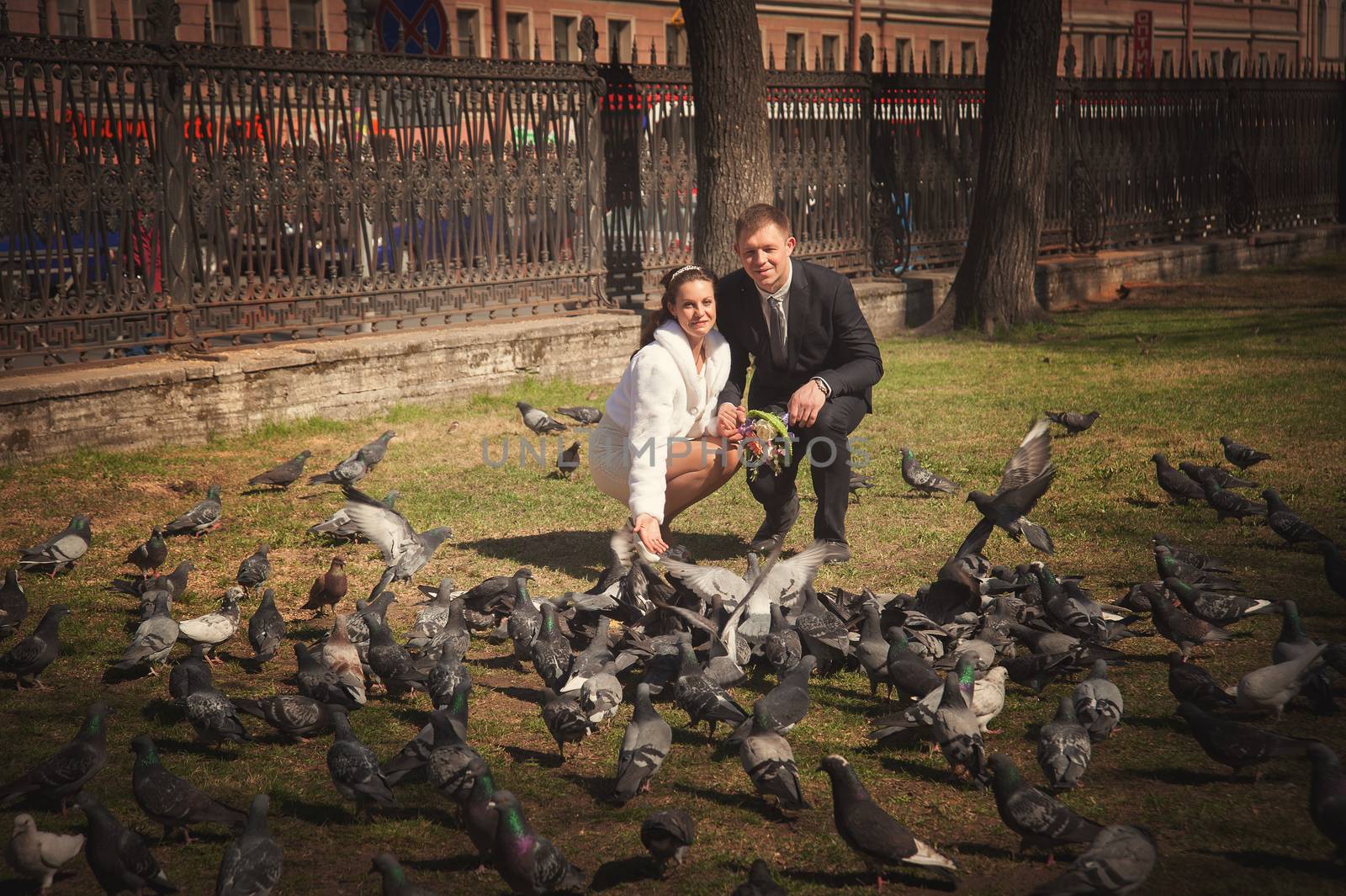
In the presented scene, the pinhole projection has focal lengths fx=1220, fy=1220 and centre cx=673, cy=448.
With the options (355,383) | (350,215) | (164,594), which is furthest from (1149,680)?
(350,215)

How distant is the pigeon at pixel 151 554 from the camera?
6.98 meters

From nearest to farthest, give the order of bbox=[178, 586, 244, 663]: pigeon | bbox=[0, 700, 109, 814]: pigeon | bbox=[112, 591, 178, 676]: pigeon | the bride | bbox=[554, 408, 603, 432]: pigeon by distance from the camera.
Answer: bbox=[0, 700, 109, 814]: pigeon < bbox=[112, 591, 178, 676]: pigeon < bbox=[178, 586, 244, 663]: pigeon < the bride < bbox=[554, 408, 603, 432]: pigeon

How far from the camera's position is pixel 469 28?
32406mm

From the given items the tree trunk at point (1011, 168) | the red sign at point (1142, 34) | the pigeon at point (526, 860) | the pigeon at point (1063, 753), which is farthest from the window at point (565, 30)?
→ the pigeon at point (526, 860)

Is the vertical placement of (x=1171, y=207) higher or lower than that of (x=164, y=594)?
higher

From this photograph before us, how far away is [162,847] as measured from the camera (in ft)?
13.5

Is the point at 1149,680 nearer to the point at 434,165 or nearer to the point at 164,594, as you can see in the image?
the point at 164,594

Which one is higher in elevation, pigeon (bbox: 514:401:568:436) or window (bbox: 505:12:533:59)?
window (bbox: 505:12:533:59)

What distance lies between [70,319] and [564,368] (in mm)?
4719

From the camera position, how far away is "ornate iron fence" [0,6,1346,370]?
388 inches

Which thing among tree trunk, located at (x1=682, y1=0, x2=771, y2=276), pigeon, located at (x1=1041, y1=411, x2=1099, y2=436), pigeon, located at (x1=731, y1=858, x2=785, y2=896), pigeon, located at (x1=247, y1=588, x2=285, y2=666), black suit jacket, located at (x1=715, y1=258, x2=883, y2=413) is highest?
tree trunk, located at (x1=682, y1=0, x2=771, y2=276)

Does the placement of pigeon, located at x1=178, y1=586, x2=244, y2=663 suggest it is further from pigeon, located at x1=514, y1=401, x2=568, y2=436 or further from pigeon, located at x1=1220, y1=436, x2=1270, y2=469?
pigeon, located at x1=1220, y1=436, x2=1270, y2=469

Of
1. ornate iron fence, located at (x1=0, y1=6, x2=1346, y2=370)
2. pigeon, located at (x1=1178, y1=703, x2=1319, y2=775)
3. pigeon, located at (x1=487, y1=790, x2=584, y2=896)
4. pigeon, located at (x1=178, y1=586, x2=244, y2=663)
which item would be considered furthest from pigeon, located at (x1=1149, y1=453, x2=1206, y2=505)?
ornate iron fence, located at (x1=0, y1=6, x2=1346, y2=370)

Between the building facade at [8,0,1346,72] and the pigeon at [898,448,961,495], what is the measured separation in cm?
674
